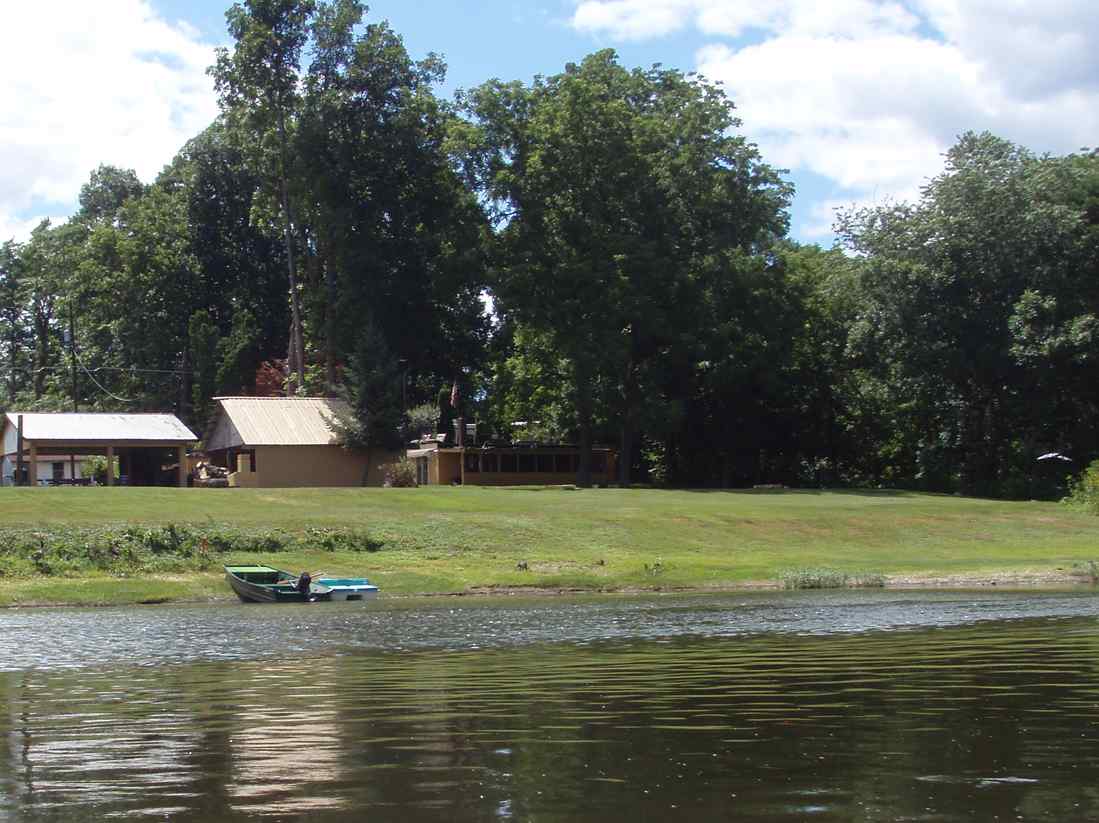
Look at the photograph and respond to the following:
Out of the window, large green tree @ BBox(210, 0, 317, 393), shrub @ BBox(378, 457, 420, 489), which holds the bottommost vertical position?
shrub @ BBox(378, 457, 420, 489)

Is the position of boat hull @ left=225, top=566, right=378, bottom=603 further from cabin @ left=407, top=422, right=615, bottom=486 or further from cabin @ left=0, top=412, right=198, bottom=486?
cabin @ left=407, top=422, right=615, bottom=486

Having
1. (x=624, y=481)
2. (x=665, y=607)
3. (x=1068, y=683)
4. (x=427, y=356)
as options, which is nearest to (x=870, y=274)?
(x=624, y=481)

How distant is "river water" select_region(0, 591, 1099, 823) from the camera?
12.8m

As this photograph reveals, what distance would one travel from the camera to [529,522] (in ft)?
184

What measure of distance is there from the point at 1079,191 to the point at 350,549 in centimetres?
5223

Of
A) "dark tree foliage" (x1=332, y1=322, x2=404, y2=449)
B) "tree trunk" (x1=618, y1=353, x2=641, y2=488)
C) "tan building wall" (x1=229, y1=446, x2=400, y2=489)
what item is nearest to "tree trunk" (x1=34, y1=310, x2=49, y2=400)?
"tan building wall" (x1=229, y1=446, x2=400, y2=489)

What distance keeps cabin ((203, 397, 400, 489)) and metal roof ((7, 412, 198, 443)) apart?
19.5 ft

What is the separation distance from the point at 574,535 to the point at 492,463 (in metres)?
36.8

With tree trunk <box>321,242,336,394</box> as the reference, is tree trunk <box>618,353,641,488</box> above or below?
below

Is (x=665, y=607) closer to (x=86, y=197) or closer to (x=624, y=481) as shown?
(x=624, y=481)

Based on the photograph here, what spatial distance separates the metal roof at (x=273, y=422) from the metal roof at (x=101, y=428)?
5.92 m

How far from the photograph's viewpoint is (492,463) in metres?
90.8

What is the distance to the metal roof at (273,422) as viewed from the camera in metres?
81.9

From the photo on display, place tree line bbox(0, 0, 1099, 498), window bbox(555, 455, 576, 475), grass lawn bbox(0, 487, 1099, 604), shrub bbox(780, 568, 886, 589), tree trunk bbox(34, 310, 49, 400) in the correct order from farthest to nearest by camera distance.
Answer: tree trunk bbox(34, 310, 49, 400)
window bbox(555, 455, 576, 475)
tree line bbox(0, 0, 1099, 498)
grass lawn bbox(0, 487, 1099, 604)
shrub bbox(780, 568, 886, 589)
